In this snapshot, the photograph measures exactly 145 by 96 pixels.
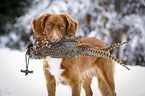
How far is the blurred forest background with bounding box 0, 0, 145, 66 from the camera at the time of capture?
469 centimetres

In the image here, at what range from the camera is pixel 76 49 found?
4.48 feet

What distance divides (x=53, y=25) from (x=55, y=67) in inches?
13.5

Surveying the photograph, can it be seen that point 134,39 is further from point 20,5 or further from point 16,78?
point 20,5

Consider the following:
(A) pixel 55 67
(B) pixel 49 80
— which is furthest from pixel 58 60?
(B) pixel 49 80

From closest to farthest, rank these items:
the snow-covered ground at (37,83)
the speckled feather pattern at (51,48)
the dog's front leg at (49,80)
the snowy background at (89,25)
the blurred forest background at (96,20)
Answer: the speckled feather pattern at (51,48)
the dog's front leg at (49,80)
the snow-covered ground at (37,83)
the snowy background at (89,25)
the blurred forest background at (96,20)

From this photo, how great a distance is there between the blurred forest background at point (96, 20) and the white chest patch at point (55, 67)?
3538mm

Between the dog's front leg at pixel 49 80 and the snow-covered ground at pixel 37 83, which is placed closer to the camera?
the dog's front leg at pixel 49 80

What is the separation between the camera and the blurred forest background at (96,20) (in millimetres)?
4691

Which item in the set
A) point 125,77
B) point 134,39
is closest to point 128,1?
point 134,39

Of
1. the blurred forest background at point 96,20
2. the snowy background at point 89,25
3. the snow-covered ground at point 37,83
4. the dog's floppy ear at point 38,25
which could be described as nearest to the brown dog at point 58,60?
the dog's floppy ear at point 38,25

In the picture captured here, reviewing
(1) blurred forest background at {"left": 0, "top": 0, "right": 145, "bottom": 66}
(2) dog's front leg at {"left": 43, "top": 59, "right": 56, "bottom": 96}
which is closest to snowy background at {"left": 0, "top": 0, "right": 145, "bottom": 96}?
(1) blurred forest background at {"left": 0, "top": 0, "right": 145, "bottom": 66}

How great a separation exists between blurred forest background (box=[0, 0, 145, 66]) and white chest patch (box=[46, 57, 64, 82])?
11.6ft

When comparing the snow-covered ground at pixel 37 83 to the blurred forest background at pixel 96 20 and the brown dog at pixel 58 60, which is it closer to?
the brown dog at pixel 58 60

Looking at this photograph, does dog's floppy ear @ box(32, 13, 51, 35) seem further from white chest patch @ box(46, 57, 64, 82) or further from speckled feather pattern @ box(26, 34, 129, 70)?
white chest patch @ box(46, 57, 64, 82)
